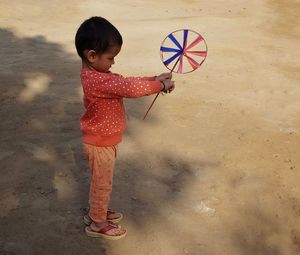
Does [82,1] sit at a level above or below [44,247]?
above

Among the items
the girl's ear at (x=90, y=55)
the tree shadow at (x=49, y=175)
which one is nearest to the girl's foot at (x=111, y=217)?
the tree shadow at (x=49, y=175)

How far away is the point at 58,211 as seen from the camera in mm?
3439

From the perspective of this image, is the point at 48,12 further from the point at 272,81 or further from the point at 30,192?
the point at 30,192

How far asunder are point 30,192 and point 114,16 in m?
7.02

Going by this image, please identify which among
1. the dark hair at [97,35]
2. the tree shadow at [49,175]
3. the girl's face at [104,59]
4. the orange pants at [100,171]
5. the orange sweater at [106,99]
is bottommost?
the tree shadow at [49,175]

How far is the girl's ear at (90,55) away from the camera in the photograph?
2514 millimetres

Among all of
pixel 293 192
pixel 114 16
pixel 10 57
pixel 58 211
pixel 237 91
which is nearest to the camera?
pixel 58 211

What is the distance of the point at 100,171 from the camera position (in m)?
2.87

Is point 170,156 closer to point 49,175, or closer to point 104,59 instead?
point 49,175

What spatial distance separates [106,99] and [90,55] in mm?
288

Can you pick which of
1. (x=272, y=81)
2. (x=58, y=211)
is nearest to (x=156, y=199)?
(x=58, y=211)

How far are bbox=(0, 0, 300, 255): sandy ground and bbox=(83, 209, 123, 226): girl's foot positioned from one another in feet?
0.27

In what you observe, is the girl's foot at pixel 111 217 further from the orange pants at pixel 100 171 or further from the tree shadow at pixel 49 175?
the orange pants at pixel 100 171

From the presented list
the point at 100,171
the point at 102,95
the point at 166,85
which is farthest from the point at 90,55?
the point at 100,171
